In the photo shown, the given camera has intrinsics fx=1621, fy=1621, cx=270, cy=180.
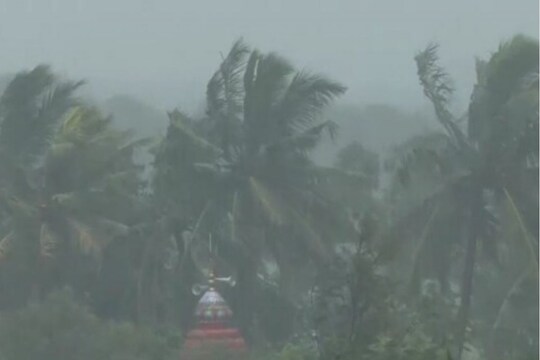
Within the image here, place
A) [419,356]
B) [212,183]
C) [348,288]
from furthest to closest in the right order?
[212,183]
[348,288]
[419,356]

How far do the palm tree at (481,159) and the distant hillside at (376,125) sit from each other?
6.00 feet

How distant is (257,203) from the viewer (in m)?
19.2

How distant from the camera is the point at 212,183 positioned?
1945cm

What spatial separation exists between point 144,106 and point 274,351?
8415 mm

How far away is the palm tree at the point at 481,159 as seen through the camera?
58.7ft

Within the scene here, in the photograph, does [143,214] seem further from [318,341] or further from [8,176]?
[318,341]

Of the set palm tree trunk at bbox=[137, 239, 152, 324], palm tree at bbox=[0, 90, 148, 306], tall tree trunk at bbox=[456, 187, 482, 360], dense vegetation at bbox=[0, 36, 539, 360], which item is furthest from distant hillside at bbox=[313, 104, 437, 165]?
palm tree at bbox=[0, 90, 148, 306]

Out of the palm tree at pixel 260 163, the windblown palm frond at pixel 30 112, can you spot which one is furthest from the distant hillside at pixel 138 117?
the palm tree at pixel 260 163

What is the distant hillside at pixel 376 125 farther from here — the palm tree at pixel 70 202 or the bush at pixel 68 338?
the bush at pixel 68 338

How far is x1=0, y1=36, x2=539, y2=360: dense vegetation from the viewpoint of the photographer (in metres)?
18.0

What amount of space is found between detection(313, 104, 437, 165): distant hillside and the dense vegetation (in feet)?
2.48

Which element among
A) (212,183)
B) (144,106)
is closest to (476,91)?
(212,183)

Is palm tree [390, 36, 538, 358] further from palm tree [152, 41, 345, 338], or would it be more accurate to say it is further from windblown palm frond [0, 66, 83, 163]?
windblown palm frond [0, 66, 83, 163]

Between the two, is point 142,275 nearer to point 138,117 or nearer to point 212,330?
point 212,330
